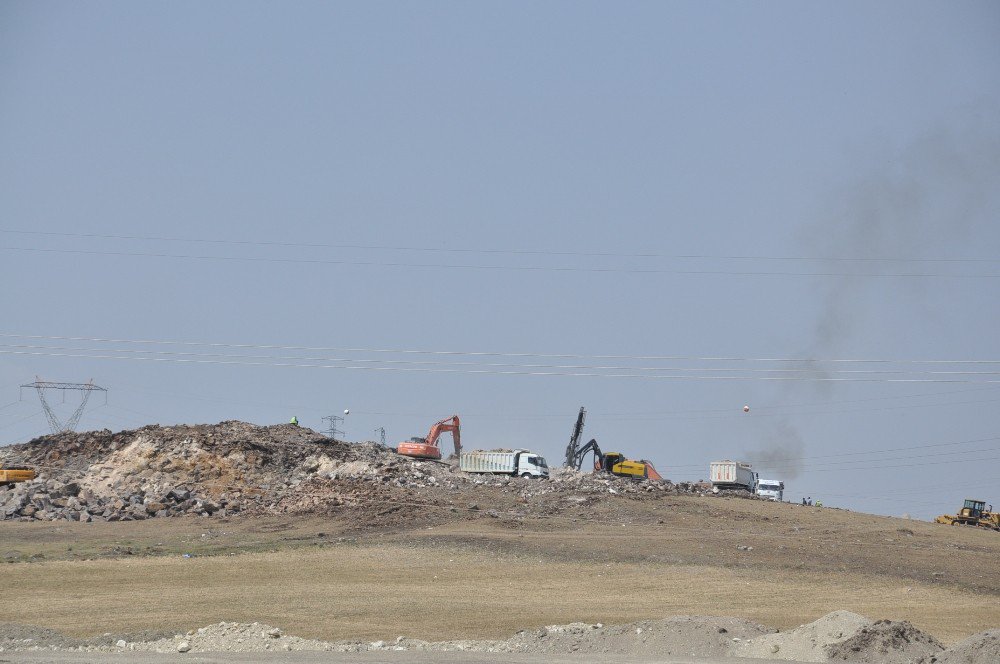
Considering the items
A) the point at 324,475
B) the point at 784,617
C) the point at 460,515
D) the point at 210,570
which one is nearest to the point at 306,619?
the point at 210,570

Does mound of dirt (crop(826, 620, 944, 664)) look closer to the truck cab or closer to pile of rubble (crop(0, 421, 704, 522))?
pile of rubble (crop(0, 421, 704, 522))

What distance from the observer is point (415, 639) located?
87.8 feet

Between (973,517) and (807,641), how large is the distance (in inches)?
2038

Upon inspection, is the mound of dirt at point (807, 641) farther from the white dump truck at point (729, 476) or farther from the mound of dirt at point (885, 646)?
the white dump truck at point (729, 476)

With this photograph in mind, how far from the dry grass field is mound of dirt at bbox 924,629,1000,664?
7749 mm

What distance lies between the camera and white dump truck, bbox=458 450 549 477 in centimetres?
6806

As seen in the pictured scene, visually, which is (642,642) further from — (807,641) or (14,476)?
(14,476)

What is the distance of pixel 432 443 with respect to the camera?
74125 mm

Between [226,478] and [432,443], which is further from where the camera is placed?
[432,443]

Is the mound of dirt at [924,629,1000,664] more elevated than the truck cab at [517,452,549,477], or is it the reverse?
the truck cab at [517,452,549,477]

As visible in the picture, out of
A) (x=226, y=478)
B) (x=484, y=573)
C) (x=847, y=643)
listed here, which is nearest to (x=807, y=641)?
(x=847, y=643)

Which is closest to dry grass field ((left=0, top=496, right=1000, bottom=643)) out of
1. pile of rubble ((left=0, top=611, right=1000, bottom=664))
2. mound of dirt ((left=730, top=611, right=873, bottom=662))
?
pile of rubble ((left=0, top=611, right=1000, bottom=664))

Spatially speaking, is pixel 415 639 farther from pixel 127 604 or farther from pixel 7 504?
pixel 7 504

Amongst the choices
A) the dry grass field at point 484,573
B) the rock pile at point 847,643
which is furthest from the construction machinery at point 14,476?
the rock pile at point 847,643
